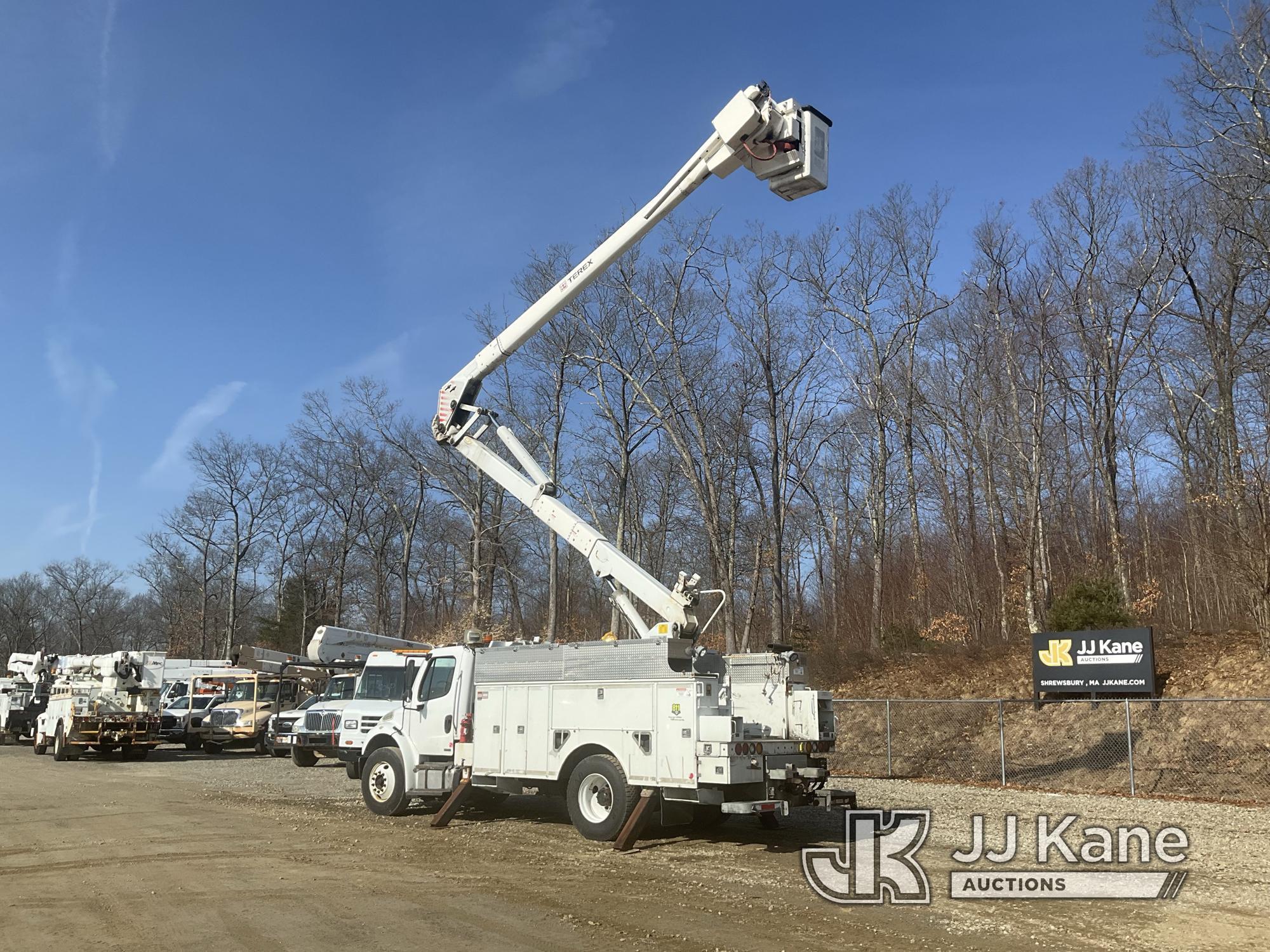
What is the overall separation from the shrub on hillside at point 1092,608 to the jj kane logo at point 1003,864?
10424 mm

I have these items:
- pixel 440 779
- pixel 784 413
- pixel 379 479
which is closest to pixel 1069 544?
pixel 784 413

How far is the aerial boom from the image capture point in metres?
11.4

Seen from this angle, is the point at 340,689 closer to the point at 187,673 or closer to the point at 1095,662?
the point at 187,673

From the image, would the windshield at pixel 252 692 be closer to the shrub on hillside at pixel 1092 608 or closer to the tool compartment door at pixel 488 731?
the tool compartment door at pixel 488 731

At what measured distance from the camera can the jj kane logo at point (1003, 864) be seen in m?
8.95

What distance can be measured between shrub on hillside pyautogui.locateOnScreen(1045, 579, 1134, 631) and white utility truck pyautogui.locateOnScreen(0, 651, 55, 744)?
33.8 metres

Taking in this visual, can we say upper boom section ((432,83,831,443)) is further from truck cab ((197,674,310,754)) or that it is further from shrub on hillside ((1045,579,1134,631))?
truck cab ((197,674,310,754))

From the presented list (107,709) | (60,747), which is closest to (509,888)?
(107,709)

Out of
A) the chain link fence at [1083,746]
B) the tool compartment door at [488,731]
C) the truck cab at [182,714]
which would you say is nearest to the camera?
the tool compartment door at [488,731]

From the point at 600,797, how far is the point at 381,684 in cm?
889

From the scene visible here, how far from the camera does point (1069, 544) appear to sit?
33844mm

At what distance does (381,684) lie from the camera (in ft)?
63.5

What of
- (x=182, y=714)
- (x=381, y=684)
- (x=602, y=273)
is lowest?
(x=182, y=714)

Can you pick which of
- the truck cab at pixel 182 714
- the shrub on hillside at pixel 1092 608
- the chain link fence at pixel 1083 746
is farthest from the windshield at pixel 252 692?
the shrub on hillside at pixel 1092 608
